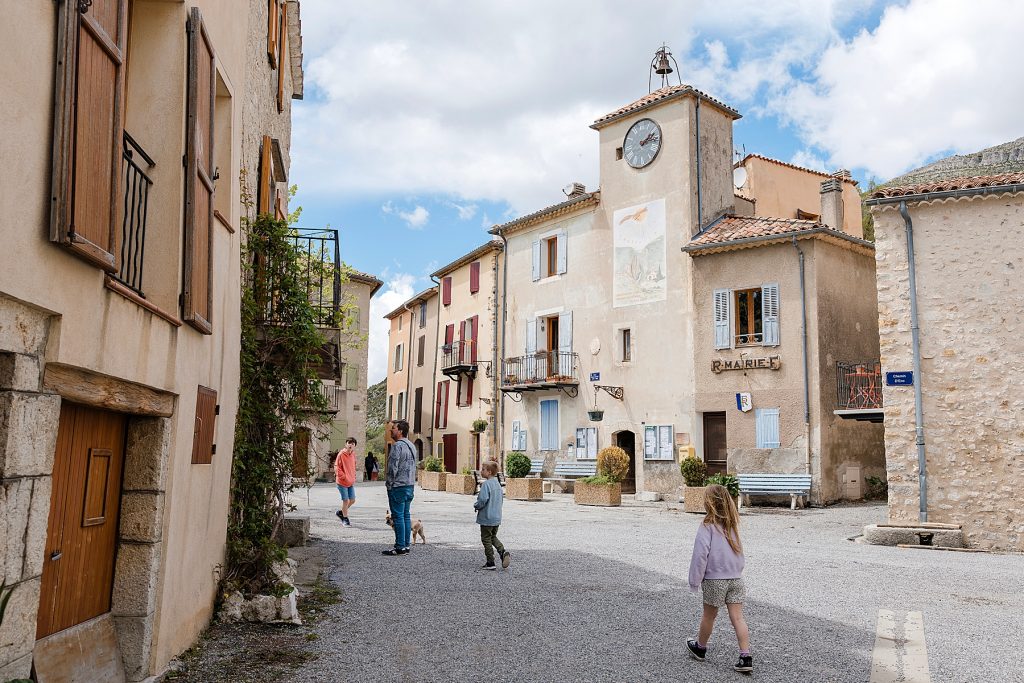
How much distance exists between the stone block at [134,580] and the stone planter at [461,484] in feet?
68.5

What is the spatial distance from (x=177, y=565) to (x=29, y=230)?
2.75 meters

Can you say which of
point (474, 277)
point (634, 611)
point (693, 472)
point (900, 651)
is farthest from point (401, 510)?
point (474, 277)

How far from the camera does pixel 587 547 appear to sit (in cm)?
1174

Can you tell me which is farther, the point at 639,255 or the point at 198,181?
the point at 639,255

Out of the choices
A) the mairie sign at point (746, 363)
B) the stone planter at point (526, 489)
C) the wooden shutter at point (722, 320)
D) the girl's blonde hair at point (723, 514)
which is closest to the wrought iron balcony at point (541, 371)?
the stone planter at point (526, 489)

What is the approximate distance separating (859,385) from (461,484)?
39.4 feet

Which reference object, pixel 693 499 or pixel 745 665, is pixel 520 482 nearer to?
pixel 693 499

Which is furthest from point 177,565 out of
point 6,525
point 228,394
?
point 6,525

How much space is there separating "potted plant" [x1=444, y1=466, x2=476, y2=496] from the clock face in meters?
10.5

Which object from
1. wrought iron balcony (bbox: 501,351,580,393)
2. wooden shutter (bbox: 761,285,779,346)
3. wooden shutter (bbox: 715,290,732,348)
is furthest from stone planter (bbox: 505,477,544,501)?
wooden shutter (bbox: 761,285,779,346)

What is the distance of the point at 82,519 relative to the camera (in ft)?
13.9

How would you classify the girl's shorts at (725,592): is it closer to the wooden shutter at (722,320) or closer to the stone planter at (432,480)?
the wooden shutter at (722,320)

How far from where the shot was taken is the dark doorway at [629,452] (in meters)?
24.0

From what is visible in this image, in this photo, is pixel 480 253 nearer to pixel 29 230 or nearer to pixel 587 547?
pixel 587 547
